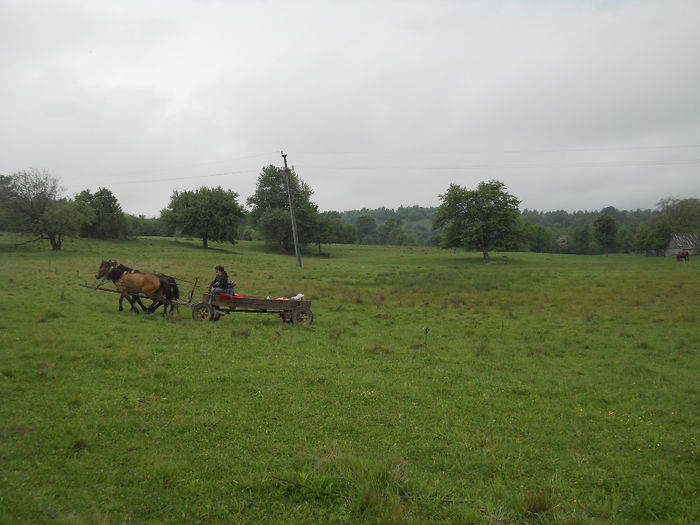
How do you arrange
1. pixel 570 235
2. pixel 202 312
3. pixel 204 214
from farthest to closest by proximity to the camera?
pixel 570 235 → pixel 204 214 → pixel 202 312

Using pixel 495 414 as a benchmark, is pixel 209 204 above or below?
above

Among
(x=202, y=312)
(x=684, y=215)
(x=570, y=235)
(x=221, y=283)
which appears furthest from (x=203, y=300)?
(x=570, y=235)

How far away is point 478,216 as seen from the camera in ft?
183

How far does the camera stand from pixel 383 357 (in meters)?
11.7

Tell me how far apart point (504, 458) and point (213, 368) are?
6.69 m

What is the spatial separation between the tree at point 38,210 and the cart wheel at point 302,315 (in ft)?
134

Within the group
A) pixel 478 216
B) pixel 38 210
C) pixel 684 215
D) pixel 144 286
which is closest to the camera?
pixel 144 286

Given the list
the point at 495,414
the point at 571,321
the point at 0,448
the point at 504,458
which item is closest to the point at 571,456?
the point at 504,458

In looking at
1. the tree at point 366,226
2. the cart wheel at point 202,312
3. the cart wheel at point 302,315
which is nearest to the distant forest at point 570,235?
the tree at point 366,226

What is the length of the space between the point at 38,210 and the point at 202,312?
4123 cm

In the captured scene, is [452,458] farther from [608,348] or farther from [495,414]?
[608,348]

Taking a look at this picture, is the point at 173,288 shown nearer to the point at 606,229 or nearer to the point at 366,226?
the point at 606,229

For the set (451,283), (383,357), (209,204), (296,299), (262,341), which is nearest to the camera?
(383,357)

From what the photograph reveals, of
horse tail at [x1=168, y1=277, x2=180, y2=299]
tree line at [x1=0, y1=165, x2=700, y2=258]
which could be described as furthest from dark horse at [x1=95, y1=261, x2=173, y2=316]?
tree line at [x1=0, y1=165, x2=700, y2=258]
